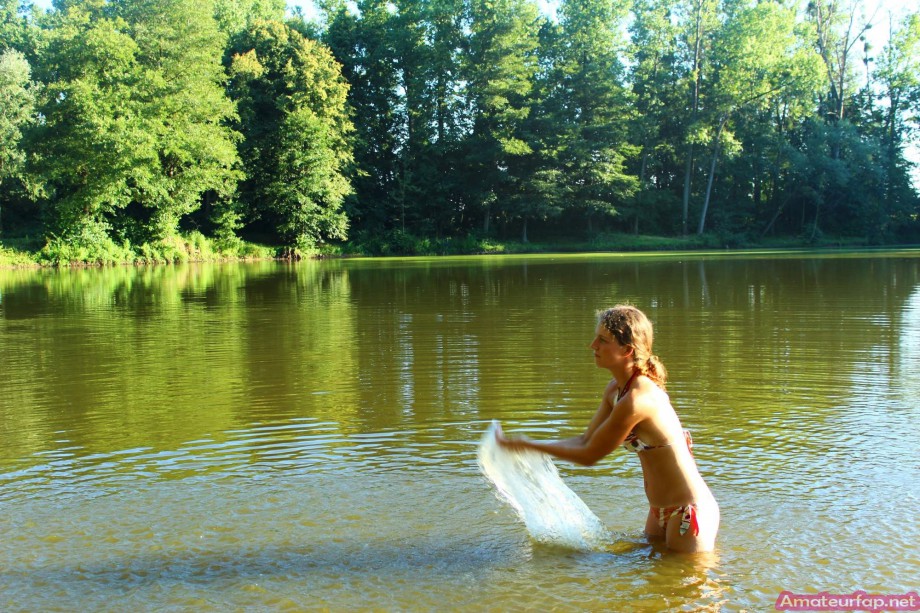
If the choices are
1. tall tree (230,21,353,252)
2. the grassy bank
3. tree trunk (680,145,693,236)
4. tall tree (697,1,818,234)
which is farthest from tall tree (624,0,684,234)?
the grassy bank

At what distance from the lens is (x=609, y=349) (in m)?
4.37

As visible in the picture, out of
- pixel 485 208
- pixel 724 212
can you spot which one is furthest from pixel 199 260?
pixel 724 212

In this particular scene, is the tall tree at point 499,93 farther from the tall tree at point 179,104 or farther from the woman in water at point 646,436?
the woman in water at point 646,436

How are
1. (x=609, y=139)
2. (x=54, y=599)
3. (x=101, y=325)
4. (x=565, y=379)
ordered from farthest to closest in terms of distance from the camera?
(x=609, y=139) < (x=101, y=325) < (x=565, y=379) < (x=54, y=599)

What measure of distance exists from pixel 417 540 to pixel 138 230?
47451 millimetres

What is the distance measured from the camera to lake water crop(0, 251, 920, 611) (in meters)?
4.52

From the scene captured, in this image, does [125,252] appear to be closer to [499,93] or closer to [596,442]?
[499,93]

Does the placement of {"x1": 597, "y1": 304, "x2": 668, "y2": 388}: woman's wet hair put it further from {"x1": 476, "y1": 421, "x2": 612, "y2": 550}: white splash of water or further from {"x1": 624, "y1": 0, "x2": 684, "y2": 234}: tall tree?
{"x1": 624, "y1": 0, "x2": 684, "y2": 234}: tall tree

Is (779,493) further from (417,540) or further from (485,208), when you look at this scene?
(485,208)

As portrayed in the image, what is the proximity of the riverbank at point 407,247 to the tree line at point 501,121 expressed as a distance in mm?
824

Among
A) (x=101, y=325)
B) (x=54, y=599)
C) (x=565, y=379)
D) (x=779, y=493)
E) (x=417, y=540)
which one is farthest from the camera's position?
(x=101, y=325)

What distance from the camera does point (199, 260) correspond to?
161 feet

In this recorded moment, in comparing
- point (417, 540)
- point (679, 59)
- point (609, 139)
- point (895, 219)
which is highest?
point (679, 59)
